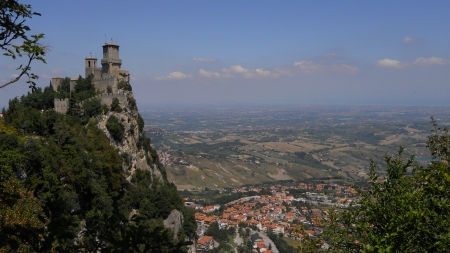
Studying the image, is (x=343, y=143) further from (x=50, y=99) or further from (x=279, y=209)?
(x=50, y=99)

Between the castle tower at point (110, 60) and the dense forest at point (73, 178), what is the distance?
2765 millimetres

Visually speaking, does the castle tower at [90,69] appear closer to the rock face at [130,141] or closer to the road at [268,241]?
the rock face at [130,141]

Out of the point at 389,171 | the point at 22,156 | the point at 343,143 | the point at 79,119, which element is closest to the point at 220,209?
the point at 79,119

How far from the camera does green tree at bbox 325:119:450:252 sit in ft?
19.4

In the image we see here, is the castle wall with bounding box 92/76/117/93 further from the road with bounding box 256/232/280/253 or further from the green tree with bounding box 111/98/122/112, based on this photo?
the road with bounding box 256/232/280/253

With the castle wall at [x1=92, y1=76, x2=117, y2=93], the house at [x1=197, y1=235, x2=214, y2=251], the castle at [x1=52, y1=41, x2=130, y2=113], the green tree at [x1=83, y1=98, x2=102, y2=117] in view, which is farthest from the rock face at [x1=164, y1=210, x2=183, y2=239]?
the house at [x1=197, y1=235, x2=214, y2=251]

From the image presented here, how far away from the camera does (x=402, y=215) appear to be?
6.24 m

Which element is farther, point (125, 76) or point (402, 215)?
point (125, 76)

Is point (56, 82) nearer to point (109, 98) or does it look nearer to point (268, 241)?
point (109, 98)

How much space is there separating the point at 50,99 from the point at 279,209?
4673cm

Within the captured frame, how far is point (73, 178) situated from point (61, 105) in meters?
10.7

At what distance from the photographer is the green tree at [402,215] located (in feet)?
19.4

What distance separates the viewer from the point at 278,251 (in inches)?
1750

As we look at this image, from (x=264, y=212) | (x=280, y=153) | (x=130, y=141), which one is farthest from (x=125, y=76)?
(x=280, y=153)
